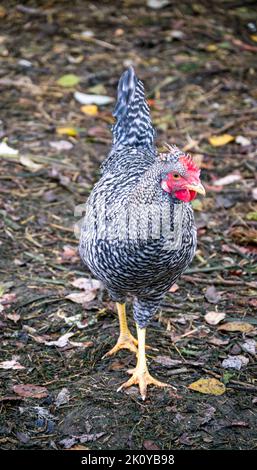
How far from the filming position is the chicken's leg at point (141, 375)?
4.17m

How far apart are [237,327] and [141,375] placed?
2.67 ft

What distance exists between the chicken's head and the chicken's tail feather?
881mm

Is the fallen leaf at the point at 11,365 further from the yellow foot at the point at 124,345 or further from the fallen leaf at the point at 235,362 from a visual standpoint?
the fallen leaf at the point at 235,362

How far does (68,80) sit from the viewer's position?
7699 millimetres

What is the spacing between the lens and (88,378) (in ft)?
A: 13.9

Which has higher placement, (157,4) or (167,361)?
(157,4)

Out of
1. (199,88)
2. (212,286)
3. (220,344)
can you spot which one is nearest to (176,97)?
(199,88)

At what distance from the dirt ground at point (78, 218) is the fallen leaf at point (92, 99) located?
0.10 metres

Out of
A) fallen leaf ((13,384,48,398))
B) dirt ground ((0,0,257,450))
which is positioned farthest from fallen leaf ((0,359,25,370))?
fallen leaf ((13,384,48,398))

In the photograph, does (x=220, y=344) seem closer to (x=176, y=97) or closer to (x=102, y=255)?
(x=102, y=255)

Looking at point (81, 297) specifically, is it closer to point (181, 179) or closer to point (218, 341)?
point (218, 341)

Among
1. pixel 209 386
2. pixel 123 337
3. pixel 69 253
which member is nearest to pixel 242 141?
pixel 69 253

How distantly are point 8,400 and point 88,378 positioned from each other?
492mm
